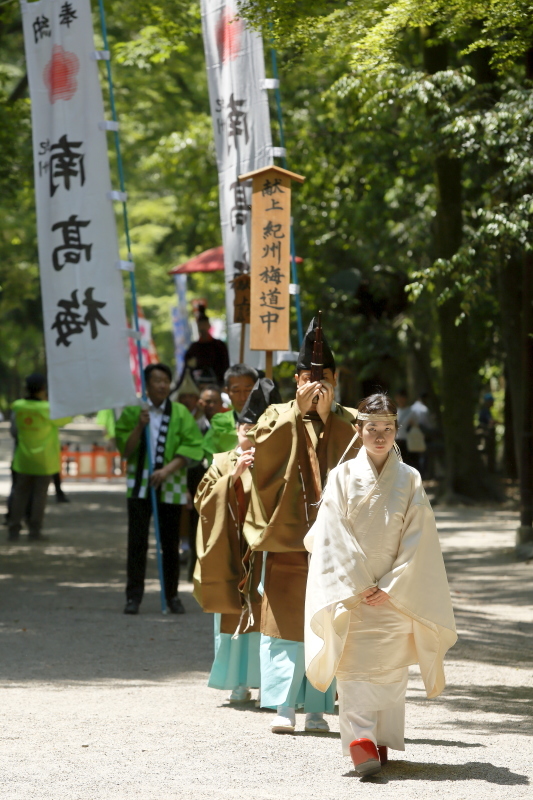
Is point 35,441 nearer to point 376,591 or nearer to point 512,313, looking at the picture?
point 512,313

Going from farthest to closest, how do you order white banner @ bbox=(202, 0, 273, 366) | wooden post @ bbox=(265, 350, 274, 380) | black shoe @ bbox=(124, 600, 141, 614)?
1. white banner @ bbox=(202, 0, 273, 366)
2. black shoe @ bbox=(124, 600, 141, 614)
3. wooden post @ bbox=(265, 350, 274, 380)

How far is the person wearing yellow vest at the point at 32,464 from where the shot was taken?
1387 centimetres

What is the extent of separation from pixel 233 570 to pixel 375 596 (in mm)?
1611

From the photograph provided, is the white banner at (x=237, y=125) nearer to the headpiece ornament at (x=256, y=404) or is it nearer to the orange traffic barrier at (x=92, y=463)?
the headpiece ornament at (x=256, y=404)

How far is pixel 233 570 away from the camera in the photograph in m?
6.21

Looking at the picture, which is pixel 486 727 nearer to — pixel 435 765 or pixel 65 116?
pixel 435 765

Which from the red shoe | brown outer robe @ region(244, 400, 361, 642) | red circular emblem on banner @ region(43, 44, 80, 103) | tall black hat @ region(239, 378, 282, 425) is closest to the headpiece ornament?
tall black hat @ region(239, 378, 282, 425)

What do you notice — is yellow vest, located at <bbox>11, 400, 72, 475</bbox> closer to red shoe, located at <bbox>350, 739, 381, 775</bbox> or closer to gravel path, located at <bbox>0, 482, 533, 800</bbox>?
gravel path, located at <bbox>0, 482, 533, 800</bbox>

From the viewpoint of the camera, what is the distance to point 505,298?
1323cm

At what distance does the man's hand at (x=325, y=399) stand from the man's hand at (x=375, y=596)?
1131 millimetres

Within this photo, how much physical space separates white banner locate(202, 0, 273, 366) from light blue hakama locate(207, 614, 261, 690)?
3841mm

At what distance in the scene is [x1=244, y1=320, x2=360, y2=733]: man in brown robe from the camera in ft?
18.3

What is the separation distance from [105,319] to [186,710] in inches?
156

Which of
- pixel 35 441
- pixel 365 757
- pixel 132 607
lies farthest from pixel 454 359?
pixel 365 757
